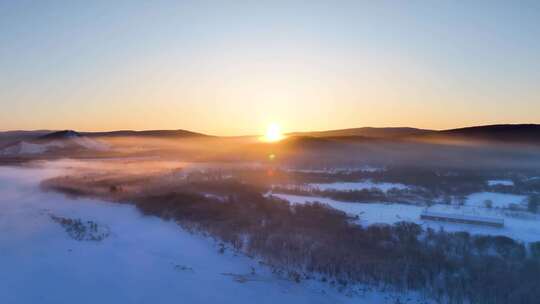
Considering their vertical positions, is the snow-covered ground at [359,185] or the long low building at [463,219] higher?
the snow-covered ground at [359,185]

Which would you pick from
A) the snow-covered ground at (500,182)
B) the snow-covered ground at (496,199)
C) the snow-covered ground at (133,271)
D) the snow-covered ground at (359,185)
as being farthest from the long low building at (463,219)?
the snow-covered ground at (500,182)

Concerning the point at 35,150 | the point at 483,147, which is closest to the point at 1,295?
the point at 35,150

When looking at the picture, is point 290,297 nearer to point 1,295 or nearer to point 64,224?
point 1,295

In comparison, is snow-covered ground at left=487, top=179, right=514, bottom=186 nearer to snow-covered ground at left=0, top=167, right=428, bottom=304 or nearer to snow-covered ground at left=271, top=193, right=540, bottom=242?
snow-covered ground at left=271, top=193, right=540, bottom=242

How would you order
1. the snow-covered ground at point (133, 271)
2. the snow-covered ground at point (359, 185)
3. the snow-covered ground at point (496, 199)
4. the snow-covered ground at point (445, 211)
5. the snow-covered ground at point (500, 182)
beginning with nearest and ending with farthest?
the snow-covered ground at point (133, 271)
the snow-covered ground at point (445, 211)
the snow-covered ground at point (496, 199)
the snow-covered ground at point (359, 185)
the snow-covered ground at point (500, 182)

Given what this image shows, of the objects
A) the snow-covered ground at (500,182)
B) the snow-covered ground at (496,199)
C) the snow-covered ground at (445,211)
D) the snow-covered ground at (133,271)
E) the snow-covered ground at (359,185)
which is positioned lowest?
the snow-covered ground at (133,271)

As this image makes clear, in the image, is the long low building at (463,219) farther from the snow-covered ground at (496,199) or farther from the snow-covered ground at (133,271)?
the snow-covered ground at (133,271)

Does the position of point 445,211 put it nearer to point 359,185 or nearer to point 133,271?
point 359,185

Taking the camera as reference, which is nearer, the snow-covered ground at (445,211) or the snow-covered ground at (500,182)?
the snow-covered ground at (445,211)
